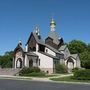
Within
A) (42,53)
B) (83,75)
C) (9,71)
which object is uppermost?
(42,53)

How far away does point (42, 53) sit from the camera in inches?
2485

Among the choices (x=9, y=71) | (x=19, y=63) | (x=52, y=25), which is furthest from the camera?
(x=52, y=25)

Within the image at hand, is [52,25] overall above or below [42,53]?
above

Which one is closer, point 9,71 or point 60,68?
point 9,71

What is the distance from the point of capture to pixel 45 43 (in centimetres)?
7031

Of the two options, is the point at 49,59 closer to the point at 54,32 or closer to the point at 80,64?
the point at 54,32

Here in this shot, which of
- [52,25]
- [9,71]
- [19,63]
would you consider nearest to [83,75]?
[9,71]

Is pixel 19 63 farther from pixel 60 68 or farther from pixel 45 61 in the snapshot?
pixel 60 68

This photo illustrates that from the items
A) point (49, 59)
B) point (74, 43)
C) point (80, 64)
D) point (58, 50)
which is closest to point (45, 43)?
point (58, 50)

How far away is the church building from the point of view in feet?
196

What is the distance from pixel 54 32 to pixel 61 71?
568 inches

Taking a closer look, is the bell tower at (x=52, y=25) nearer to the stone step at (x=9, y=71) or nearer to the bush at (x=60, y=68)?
the bush at (x=60, y=68)

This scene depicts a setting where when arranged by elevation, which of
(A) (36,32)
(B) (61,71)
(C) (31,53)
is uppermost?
(A) (36,32)

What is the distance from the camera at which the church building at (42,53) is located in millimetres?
59750
